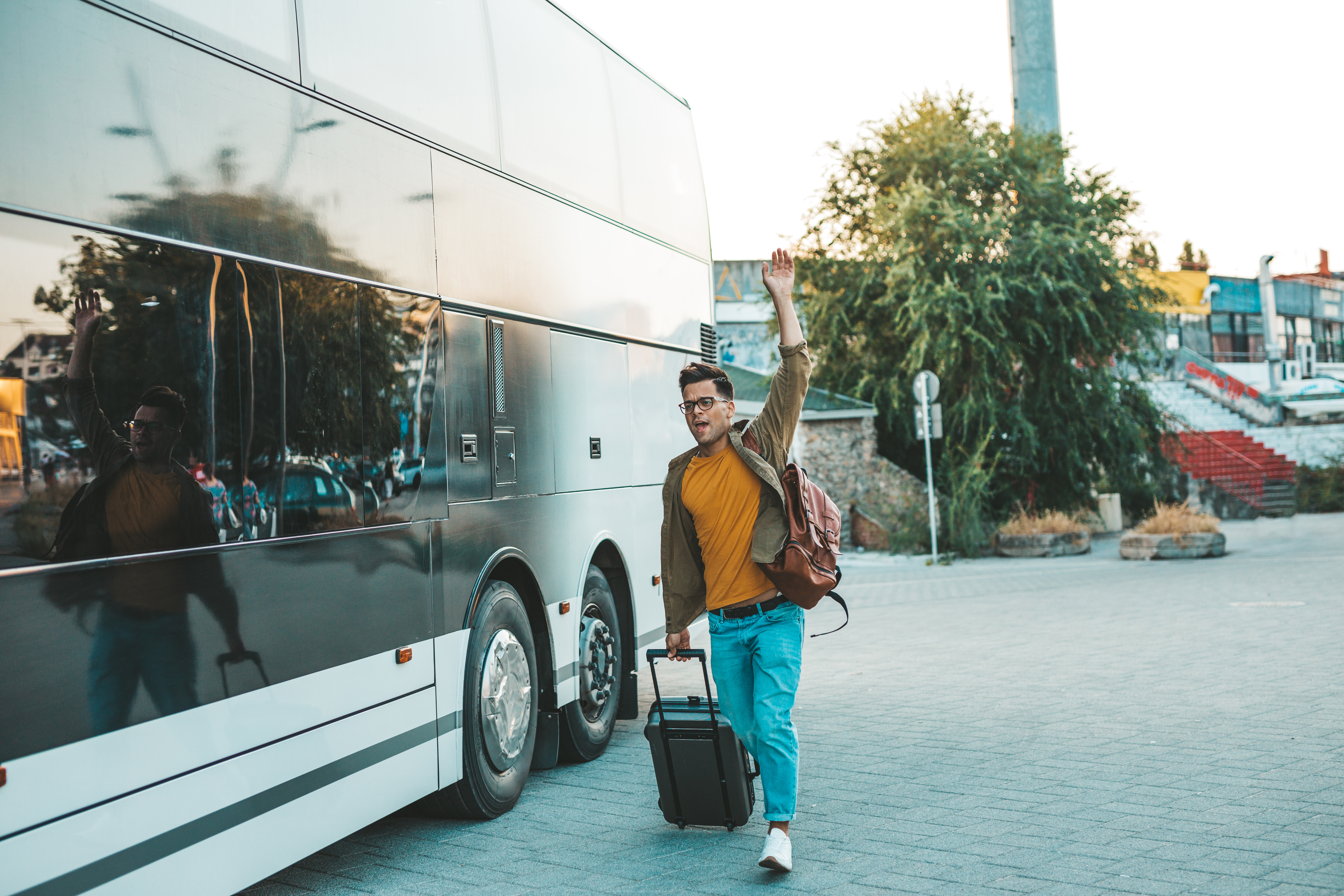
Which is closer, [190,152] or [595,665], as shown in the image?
[190,152]

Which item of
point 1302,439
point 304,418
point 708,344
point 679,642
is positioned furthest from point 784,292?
point 1302,439

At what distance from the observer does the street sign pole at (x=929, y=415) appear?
20.3m

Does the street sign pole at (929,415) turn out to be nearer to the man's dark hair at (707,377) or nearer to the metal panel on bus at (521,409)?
the metal panel on bus at (521,409)

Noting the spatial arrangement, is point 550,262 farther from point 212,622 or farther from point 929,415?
point 929,415

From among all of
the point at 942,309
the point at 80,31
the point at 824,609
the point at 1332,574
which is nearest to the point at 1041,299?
the point at 942,309

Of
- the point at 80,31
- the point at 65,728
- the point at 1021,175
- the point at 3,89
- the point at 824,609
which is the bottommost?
the point at 824,609

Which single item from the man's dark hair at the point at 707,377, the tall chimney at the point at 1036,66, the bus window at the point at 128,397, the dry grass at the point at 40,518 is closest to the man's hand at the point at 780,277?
the man's dark hair at the point at 707,377

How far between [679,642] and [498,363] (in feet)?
6.13

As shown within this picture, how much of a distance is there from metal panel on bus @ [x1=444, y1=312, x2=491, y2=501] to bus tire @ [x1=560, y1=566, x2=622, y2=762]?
1551 millimetres

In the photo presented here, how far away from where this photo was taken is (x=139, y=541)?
386 cm

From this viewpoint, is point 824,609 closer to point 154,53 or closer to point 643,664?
point 643,664

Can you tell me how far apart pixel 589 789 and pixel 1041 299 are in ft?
60.6

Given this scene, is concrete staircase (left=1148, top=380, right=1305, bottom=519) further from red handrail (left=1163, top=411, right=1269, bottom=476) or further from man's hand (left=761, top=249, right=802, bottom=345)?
man's hand (left=761, top=249, right=802, bottom=345)

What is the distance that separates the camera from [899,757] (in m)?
7.12
